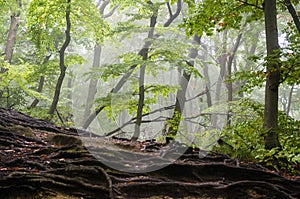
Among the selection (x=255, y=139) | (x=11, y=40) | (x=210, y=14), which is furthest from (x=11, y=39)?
(x=255, y=139)

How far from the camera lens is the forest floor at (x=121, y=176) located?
3545mm

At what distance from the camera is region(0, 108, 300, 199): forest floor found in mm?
3545

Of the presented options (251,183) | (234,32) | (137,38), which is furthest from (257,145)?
(137,38)

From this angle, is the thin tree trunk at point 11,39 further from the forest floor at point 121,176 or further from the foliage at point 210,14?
the foliage at point 210,14

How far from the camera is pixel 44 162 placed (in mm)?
4270

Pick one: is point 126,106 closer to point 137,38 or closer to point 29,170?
point 29,170

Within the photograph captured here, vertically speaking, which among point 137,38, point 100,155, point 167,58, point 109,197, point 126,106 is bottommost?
point 109,197

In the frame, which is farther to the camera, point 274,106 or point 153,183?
point 274,106

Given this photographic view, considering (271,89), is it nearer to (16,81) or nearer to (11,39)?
(16,81)

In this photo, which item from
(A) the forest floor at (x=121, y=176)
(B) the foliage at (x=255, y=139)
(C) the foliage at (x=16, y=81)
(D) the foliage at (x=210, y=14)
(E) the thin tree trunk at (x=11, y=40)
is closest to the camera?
(A) the forest floor at (x=121, y=176)

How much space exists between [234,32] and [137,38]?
50.3ft

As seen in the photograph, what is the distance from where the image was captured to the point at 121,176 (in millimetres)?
4258

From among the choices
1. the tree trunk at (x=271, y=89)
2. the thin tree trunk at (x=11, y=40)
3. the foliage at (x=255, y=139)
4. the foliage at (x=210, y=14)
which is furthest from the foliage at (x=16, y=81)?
the tree trunk at (x=271, y=89)

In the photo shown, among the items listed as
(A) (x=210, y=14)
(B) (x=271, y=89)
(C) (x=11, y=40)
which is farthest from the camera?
(C) (x=11, y=40)
